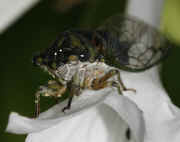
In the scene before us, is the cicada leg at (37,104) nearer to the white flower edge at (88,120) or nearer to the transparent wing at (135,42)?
the white flower edge at (88,120)

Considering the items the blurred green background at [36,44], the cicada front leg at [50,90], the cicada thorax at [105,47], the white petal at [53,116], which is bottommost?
the blurred green background at [36,44]

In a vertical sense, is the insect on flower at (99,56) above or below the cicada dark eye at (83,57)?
below

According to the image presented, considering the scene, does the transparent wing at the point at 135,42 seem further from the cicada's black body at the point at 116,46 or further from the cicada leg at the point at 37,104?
the cicada leg at the point at 37,104

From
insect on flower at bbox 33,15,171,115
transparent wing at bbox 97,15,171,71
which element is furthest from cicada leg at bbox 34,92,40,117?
transparent wing at bbox 97,15,171,71

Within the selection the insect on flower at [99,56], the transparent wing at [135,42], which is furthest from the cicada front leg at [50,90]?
the transparent wing at [135,42]

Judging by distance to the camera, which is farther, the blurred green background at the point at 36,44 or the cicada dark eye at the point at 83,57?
the blurred green background at the point at 36,44

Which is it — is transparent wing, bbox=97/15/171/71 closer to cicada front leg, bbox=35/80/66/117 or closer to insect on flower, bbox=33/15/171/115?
insect on flower, bbox=33/15/171/115
